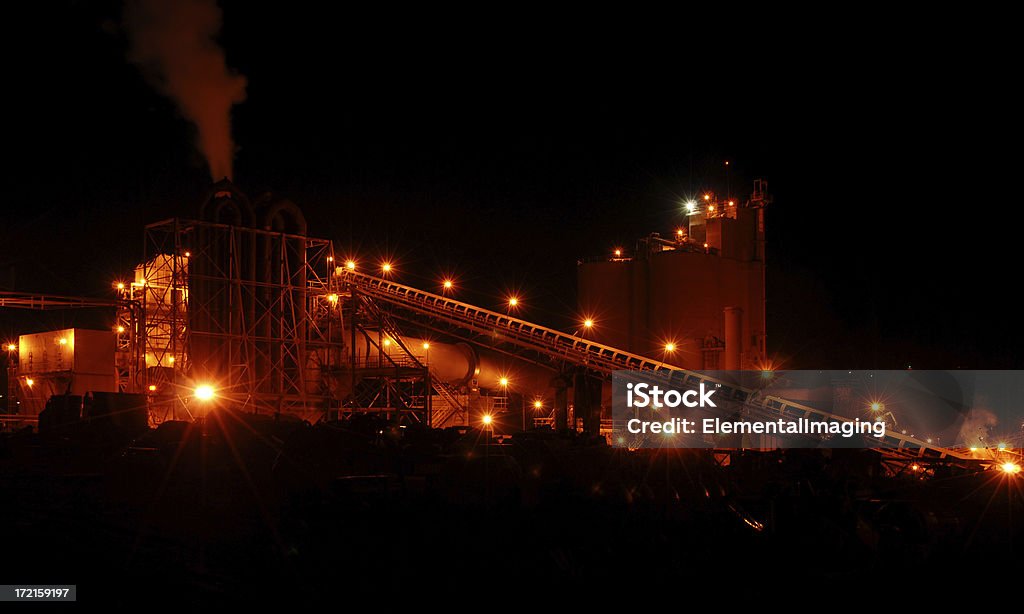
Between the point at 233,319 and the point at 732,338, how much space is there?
76.1ft

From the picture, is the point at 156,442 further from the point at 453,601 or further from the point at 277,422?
the point at 453,601

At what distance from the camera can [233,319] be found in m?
36.9

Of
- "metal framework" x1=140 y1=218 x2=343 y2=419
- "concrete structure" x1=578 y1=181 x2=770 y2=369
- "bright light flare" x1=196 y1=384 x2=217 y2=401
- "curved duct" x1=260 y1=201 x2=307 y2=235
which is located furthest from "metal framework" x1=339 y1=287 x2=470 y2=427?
"concrete structure" x1=578 y1=181 x2=770 y2=369

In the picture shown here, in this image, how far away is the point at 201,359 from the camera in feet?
117

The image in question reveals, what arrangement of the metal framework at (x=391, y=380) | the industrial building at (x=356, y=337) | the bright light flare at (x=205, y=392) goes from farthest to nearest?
1. the metal framework at (x=391, y=380)
2. the industrial building at (x=356, y=337)
3. the bright light flare at (x=205, y=392)

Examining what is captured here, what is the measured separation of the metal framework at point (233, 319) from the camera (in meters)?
35.6

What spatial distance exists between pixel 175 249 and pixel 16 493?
1804 centimetres

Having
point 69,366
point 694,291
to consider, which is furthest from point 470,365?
point 69,366

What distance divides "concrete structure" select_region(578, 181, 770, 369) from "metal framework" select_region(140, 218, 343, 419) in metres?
17.2

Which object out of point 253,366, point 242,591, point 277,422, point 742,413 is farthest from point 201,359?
point 242,591

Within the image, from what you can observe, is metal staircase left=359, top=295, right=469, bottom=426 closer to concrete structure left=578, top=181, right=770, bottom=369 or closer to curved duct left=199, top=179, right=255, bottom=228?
curved duct left=199, top=179, right=255, bottom=228

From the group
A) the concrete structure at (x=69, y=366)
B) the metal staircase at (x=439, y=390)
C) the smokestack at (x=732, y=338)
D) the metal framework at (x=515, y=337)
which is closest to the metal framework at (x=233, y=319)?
the metal staircase at (x=439, y=390)

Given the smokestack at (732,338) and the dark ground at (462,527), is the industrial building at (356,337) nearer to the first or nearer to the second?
the smokestack at (732,338)

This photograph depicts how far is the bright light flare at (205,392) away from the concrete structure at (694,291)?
76.0 feet
